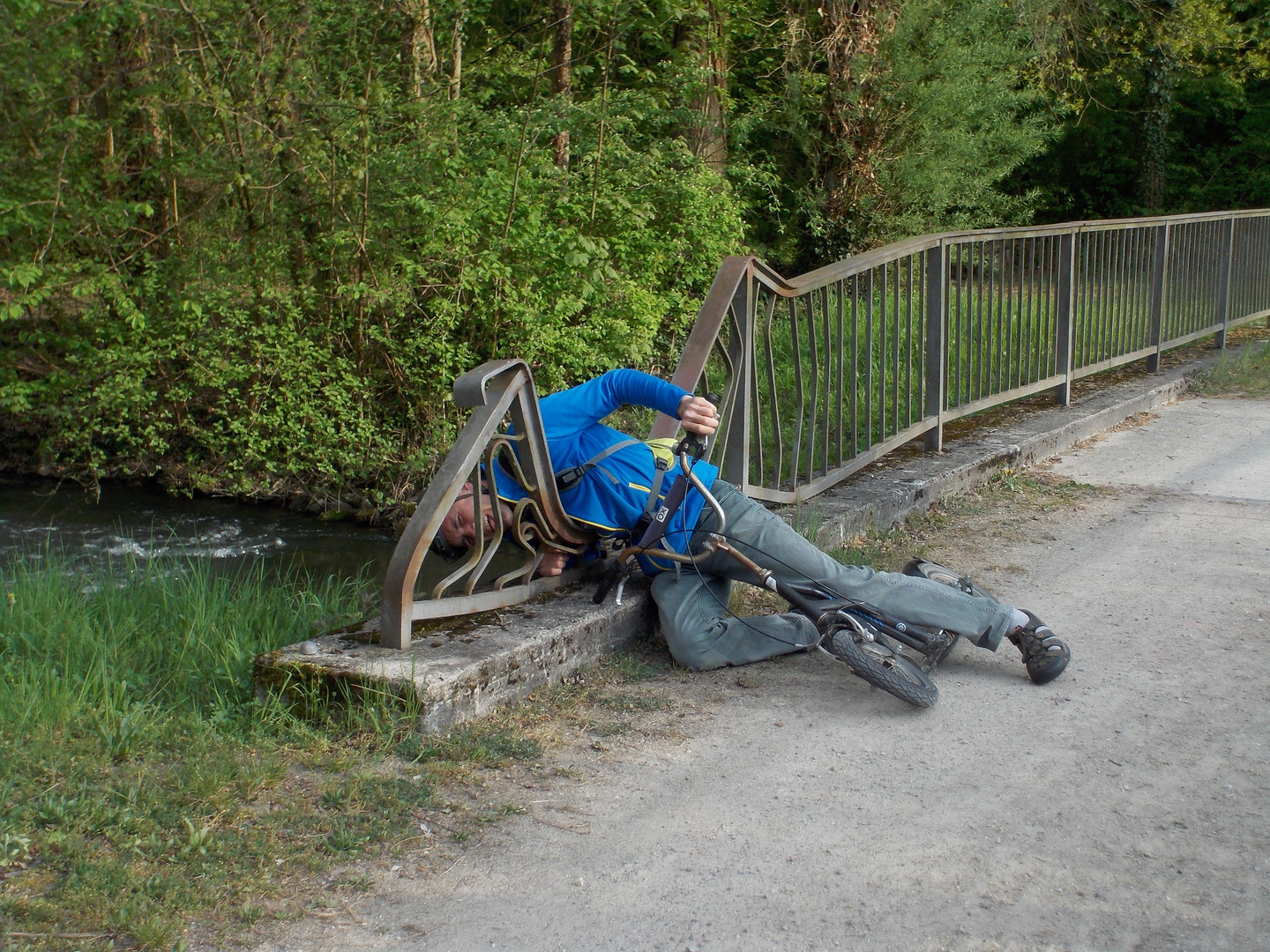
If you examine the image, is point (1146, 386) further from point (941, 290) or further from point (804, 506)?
point (804, 506)

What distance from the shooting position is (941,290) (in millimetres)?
6375

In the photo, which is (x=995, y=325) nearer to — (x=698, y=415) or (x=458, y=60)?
(x=698, y=415)

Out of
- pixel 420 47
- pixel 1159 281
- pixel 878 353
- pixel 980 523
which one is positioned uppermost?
pixel 420 47

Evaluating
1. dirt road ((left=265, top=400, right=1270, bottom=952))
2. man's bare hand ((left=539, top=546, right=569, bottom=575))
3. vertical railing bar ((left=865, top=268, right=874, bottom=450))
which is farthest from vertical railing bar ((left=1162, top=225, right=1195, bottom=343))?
man's bare hand ((left=539, top=546, right=569, bottom=575))

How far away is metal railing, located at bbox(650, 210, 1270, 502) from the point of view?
518cm

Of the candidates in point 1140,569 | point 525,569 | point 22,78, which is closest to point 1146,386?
point 1140,569

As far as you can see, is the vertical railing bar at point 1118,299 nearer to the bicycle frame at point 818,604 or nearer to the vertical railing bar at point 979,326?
the vertical railing bar at point 979,326

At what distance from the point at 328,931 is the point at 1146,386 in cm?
791

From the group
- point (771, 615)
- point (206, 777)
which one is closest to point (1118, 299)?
point (771, 615)

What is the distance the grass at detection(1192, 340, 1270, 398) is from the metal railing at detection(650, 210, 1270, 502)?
0.34 meters

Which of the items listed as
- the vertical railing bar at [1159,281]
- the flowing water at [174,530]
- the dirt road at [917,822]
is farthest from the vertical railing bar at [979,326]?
the flowing water at [174,530]

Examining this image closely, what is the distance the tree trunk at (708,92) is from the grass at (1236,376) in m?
5.42

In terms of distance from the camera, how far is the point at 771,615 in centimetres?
407

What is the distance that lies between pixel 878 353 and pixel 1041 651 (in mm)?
4008
